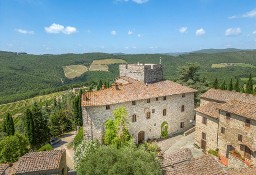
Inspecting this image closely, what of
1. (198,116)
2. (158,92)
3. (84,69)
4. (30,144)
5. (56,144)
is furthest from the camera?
(84,69)

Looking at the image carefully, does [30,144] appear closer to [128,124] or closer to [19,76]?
[128,124]

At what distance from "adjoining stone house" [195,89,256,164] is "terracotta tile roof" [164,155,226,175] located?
996cm

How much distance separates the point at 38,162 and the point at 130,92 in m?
15.1

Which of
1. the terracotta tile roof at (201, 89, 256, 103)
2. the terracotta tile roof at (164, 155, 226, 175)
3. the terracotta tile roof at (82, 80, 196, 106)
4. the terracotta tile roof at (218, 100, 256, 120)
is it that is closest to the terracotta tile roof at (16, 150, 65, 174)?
the terracotta tile roof at (82, 80, 196, 106)

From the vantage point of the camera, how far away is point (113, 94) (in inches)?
1271

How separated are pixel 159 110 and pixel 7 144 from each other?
22.8 meters

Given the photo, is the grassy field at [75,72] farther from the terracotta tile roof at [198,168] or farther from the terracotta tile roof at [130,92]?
the terracotta tile roof at [198,168]

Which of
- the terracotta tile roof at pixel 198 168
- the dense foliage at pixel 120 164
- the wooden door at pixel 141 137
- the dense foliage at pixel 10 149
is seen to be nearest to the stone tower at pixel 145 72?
the wooden door at pixel 141 137

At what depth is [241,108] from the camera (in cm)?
2494

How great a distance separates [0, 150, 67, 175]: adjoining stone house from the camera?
75.6ft

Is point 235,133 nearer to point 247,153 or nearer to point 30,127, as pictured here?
point 247,153

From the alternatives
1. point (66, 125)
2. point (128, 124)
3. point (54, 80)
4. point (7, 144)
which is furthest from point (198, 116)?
point (54, 80)

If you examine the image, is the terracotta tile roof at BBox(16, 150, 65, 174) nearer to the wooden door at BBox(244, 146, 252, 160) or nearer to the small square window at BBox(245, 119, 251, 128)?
the wooden door at BBox(244, 146, 252, 160)

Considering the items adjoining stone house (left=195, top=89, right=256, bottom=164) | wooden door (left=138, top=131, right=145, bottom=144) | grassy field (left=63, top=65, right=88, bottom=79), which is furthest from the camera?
grassy field (left=63, top=65, right=88, bottom=79)
